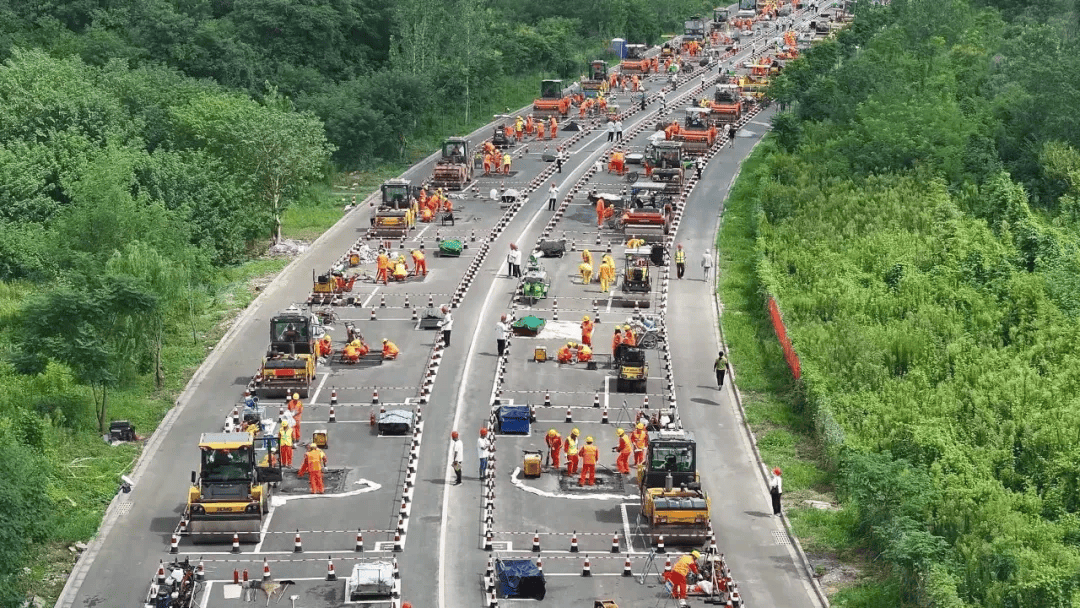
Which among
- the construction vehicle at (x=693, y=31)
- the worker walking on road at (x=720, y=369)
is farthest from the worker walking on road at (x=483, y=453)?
the construction vehicle at (x=693, y=31)

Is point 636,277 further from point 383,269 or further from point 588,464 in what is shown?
point 588,464

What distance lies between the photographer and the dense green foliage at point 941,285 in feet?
175

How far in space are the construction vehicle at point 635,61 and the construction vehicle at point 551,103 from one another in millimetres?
19692

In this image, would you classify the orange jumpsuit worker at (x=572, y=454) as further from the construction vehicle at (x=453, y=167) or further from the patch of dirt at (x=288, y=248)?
the construction vehicle at (x=453, y=167)

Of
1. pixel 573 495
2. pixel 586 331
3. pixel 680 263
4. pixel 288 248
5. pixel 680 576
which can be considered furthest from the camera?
pixel 288 248

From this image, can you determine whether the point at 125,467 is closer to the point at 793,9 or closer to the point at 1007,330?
the point at 1007,330

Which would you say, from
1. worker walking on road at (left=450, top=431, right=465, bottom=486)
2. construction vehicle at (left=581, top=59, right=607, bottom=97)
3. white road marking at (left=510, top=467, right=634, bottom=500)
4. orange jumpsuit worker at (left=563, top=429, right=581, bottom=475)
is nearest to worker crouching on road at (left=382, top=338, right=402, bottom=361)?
worker walking on road at (left=450, top=431, right=465, bottom=486)

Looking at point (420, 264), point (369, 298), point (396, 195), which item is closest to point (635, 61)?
point (396, 195)

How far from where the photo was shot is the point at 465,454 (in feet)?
206

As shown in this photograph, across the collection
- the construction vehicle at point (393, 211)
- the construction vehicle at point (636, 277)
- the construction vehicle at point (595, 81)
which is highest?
the construction vehicle at point (595, 81)

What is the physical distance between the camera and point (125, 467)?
2426 inches

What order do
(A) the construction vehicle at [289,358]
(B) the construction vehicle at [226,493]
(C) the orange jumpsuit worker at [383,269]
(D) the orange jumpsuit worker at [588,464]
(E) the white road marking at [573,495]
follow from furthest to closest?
(C) the orange jumpsuit worker at [383,269]
(A) the construction vehicle at [289,358]
(D) the orange jumpsuit worker at [588,464]
(E) the white road marking at [573,495]
(B) the construction vehicle at [226,493]

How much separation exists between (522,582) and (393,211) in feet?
Result: 152

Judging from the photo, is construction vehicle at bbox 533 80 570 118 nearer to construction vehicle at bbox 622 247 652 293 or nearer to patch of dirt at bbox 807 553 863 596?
construction vehicle at bbox 622 247 652 293
